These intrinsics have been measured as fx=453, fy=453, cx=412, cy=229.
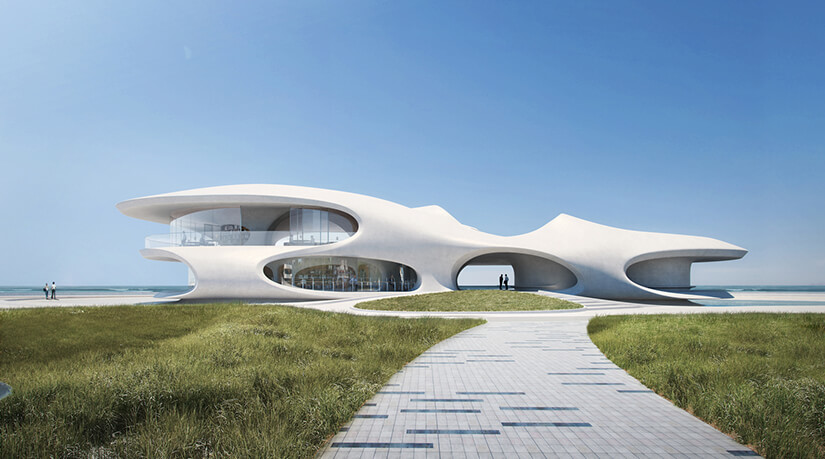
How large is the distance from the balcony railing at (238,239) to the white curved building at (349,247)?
60 mm

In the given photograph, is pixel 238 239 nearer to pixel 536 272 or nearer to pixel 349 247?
pixel 349 247

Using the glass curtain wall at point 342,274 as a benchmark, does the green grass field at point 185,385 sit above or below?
below

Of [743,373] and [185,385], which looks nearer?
[185,385]

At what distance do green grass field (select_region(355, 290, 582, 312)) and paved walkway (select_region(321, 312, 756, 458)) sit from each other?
11.2 meters

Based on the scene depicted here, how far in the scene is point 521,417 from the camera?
181 inches

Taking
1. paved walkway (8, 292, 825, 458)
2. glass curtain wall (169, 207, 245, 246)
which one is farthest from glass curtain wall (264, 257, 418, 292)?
paved walkway (8, 292, 825, 458)

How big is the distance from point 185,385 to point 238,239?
75.7 feet

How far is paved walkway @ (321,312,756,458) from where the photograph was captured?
12.4 feet

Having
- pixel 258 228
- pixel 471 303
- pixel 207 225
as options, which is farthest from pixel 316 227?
pixel 471 303

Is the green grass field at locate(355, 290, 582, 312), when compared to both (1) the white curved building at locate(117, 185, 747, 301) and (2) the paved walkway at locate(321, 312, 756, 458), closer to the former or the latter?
(1) the white curved building at locate(117, 185, 747, 301)

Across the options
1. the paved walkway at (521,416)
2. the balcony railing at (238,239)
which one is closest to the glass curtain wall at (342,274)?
the balcony railing at (238,239)

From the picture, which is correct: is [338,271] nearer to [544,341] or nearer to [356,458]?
[544,341]

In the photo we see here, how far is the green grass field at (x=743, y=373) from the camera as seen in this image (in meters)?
4.00

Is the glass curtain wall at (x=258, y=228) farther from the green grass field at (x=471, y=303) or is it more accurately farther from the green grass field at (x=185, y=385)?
the green grass field at (x=185, y=385)
